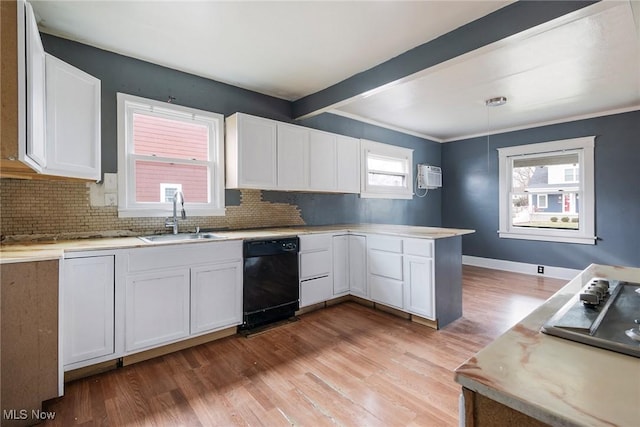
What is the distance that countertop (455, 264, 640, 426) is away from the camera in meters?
0.47

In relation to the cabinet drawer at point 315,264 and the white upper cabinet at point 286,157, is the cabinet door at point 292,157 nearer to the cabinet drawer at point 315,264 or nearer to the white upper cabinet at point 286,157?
the white upper cabinet at point 286,157

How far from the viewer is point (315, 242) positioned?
3.25 m

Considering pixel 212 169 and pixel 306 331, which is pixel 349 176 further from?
pixel 306 331

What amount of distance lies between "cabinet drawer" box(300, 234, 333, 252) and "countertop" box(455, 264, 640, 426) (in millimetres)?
2492

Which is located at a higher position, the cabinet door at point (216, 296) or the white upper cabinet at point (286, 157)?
the white upper cabinet at point (286, 157)

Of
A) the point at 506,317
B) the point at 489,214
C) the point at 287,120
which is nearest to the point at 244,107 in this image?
the point at 287,120

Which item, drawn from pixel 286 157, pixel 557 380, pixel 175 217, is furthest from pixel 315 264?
pixel 557 380

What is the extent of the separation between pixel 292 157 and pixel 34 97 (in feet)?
7.40

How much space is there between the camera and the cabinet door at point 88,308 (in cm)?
193

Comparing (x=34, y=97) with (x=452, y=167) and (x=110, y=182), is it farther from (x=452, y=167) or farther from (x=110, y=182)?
(x=452, y=167)

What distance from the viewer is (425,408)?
1734 millimetres

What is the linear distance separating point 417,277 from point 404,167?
2.92 m

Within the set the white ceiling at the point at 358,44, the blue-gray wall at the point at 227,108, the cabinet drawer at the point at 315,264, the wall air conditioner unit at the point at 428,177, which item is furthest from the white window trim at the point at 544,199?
the cabinet drawer at the point at 315,264

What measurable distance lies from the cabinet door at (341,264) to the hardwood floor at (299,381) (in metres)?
0.55
